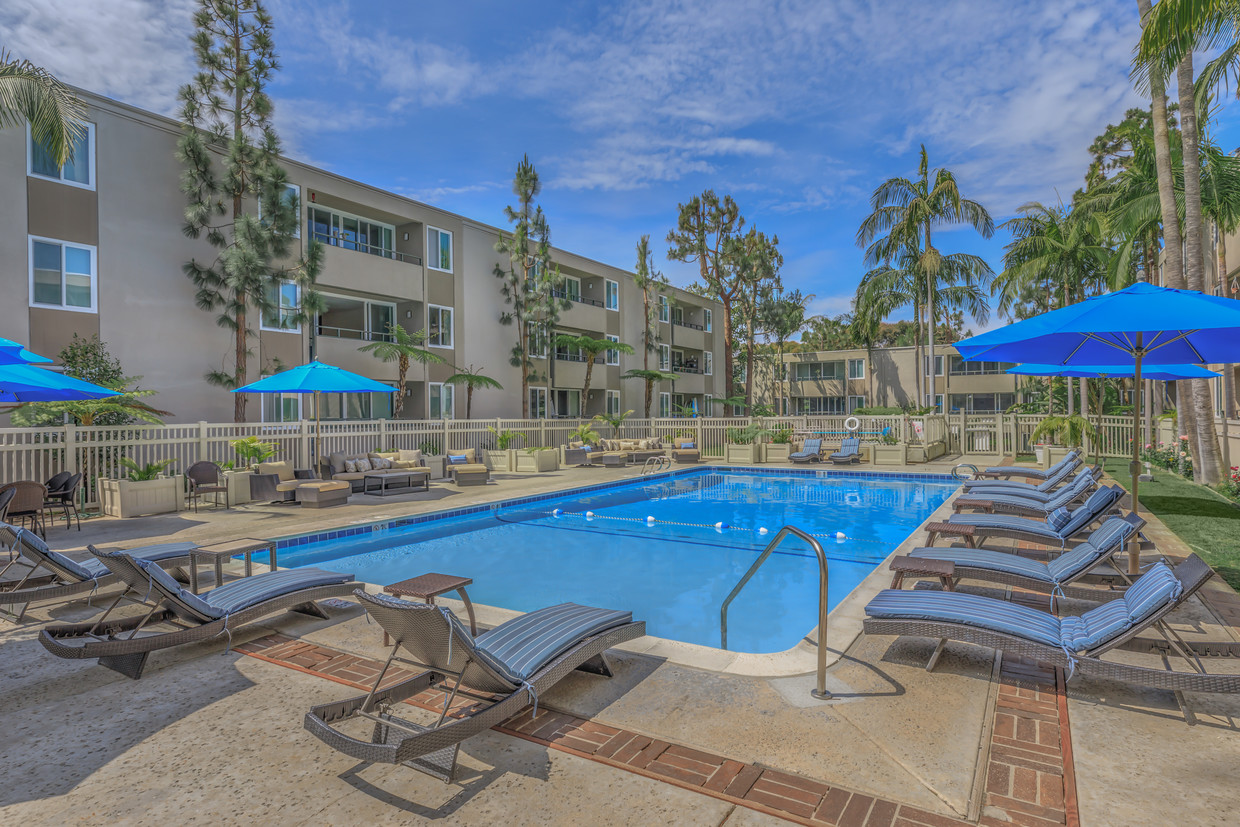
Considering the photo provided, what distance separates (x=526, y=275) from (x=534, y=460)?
1000 centimetres

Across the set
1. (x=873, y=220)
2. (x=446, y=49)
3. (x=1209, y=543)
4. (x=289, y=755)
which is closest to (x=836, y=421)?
(x=873, y=220)

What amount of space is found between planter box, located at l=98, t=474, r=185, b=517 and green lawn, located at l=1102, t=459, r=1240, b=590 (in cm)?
1396

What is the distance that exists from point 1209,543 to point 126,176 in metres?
20.7

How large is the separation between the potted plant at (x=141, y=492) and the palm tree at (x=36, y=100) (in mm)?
5032

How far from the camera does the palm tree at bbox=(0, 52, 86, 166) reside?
951 centimetres

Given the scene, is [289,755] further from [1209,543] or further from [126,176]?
[126,176]

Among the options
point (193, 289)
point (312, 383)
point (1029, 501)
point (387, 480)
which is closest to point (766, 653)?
point (1029, 501)

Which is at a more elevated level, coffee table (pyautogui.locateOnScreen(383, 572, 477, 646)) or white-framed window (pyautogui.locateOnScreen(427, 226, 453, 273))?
white-framed window (pyautogui.locateOnScreen(427, 226, 453, 273))

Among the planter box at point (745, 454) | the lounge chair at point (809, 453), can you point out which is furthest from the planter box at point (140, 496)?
the lounge chair at point (809, 453)

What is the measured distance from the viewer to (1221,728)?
125 inches

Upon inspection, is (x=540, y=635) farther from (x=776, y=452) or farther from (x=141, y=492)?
(x=776, y=452)

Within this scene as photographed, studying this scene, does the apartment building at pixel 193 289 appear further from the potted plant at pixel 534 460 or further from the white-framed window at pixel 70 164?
the potted plant at pixel 534 460

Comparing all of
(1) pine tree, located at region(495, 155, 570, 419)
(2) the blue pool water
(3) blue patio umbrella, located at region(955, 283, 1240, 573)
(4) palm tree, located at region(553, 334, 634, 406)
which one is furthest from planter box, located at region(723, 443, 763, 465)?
(3) blue patio umbrella, located at region(955, 283, 1240, 573)

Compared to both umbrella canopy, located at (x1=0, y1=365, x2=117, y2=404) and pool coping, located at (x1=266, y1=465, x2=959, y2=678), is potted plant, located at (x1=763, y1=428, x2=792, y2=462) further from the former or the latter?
umbrella canopy, located at (x1=0, y1=365, x2=117, y2=404)
